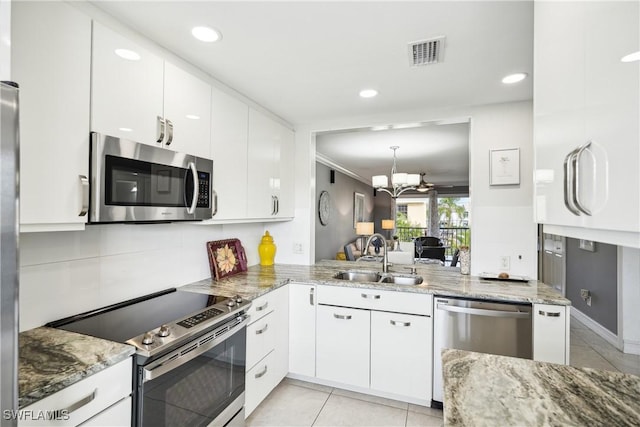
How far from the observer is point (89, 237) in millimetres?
1608

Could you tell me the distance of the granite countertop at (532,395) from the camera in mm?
830

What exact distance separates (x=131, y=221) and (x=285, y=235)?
74.1 inches

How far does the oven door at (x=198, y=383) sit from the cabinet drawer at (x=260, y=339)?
98 millimetres

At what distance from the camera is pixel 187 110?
1.84 metres

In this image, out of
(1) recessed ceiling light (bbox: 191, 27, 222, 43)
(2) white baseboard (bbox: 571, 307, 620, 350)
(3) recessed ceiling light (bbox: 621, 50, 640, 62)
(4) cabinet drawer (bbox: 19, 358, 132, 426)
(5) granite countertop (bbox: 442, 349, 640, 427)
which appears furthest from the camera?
(2) white baseboard (bbox: 571, 307, 620, 350)

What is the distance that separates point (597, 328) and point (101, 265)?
16.3 feet

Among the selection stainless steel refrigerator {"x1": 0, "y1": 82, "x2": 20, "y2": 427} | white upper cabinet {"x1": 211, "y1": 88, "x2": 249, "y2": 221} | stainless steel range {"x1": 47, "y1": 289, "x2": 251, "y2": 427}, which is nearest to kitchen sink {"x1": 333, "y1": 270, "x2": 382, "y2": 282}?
white upper cabinet {"x1": 211, "y1": 88, "x2": 249, "y2": 221}

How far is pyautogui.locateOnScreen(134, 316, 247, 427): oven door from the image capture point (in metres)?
1.25

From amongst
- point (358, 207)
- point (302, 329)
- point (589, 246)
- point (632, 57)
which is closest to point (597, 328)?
point (589, 246)

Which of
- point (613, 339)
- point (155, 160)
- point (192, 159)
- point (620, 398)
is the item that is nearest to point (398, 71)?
point (192, 159)

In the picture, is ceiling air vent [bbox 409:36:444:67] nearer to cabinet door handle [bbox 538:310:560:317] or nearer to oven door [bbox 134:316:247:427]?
cabinet door handle [bbox 538:310:560:317]

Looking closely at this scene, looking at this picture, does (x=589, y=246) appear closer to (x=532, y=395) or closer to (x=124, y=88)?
(x=532, y=395)

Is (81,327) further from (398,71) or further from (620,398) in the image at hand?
(398,71)

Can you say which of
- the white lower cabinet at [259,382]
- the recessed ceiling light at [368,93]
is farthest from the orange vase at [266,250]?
the recessed ceiling light at [368,93]
